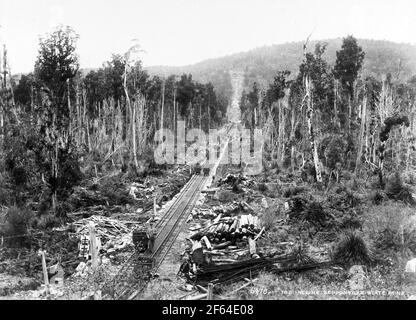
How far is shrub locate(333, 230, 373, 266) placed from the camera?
383 inches

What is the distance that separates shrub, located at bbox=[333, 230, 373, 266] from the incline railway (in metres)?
4.69

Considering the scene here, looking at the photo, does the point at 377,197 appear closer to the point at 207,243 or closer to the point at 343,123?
the point at 207,243

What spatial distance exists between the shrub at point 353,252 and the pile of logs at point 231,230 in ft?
8.85

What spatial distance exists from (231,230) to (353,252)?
3420 mm

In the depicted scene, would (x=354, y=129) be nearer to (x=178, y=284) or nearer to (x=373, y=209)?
(x=373, y=209)

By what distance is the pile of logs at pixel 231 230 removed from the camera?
458 inches

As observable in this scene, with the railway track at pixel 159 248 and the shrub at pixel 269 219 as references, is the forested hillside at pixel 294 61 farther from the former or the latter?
the shrub at pixel 269 219

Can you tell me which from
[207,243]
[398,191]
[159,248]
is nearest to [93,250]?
[159,248]

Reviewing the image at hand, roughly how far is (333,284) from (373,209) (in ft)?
17.8

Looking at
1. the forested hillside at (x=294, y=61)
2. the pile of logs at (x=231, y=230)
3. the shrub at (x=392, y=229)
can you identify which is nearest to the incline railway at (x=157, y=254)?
the pile of logs at (x=231, y=230)

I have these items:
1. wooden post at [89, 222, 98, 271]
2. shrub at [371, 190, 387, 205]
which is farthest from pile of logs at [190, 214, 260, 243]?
shrub at [371, 190, 387, 205]

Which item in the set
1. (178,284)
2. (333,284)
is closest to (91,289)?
(178,284)

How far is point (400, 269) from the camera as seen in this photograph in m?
9.38

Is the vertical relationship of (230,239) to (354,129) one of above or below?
below
